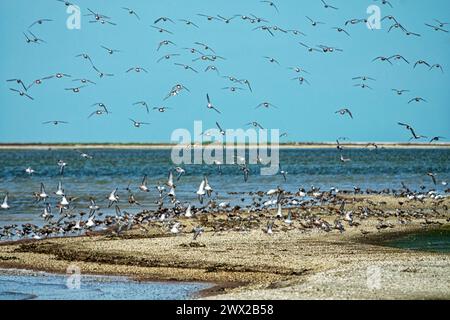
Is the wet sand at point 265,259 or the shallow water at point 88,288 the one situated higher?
the wet sand at point 265,259

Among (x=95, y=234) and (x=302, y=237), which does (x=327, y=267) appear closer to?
(x=302, y=237)

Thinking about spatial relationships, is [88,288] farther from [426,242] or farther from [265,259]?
[426,242]

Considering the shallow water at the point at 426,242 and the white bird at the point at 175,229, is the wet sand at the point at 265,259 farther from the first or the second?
the shallow water at the point at 426,242

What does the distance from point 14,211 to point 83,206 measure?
4.49 m

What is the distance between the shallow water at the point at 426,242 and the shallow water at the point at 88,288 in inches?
395

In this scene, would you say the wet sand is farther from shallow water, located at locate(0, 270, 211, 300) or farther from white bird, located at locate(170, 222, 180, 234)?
shallow water, located at locate(0, 270, 211, 300)

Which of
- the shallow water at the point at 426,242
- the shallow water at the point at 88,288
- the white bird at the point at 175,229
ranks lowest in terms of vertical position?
the shallow water at the point at 88,288

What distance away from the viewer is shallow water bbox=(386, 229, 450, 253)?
108 ft

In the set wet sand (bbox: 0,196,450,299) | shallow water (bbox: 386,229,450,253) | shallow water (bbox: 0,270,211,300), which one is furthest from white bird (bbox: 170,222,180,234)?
shallow water (bbox: 0,270,211,300)

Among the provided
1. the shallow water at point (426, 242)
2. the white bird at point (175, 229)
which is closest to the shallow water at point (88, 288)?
the white bird at point (175, 229)

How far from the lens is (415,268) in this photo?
26000 millimetres

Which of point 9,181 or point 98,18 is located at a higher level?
point 98,18

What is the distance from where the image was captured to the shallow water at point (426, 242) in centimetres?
3294

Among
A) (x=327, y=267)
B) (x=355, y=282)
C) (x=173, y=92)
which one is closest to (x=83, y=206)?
(x=173, y=92)
